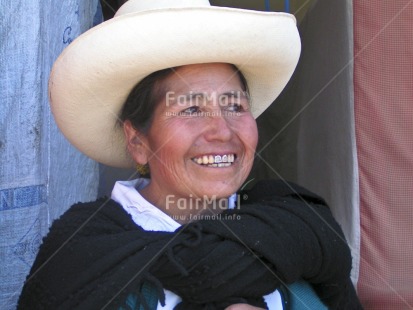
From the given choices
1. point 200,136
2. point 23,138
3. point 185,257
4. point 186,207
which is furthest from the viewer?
point 23,138

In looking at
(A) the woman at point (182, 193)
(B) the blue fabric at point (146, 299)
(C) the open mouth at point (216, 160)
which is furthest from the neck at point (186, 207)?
(B) the blue fabric at point (146, 299)

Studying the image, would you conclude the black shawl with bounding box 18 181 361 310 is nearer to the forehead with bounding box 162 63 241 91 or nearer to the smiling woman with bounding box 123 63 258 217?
the smiling woman with bounding box 123 63 258 217

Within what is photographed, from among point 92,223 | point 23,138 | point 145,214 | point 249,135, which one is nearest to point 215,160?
point 249,135

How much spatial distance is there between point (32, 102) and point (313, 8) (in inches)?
43.8

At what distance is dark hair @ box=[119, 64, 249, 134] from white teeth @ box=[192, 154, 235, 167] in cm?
18

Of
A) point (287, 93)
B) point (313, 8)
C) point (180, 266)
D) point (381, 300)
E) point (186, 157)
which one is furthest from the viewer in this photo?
point (287, 93)

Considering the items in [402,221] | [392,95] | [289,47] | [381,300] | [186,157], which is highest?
[289,47]

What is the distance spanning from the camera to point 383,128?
1999 mm

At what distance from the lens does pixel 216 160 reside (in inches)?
62.6

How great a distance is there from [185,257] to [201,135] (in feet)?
0.96

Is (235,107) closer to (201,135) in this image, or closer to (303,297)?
(201,135)

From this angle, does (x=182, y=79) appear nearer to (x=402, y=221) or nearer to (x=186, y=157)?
(x=186, y=157)

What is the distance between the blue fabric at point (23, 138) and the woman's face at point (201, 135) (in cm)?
57

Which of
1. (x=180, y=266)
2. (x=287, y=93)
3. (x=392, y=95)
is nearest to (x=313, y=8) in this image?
(x=287, y=93)
